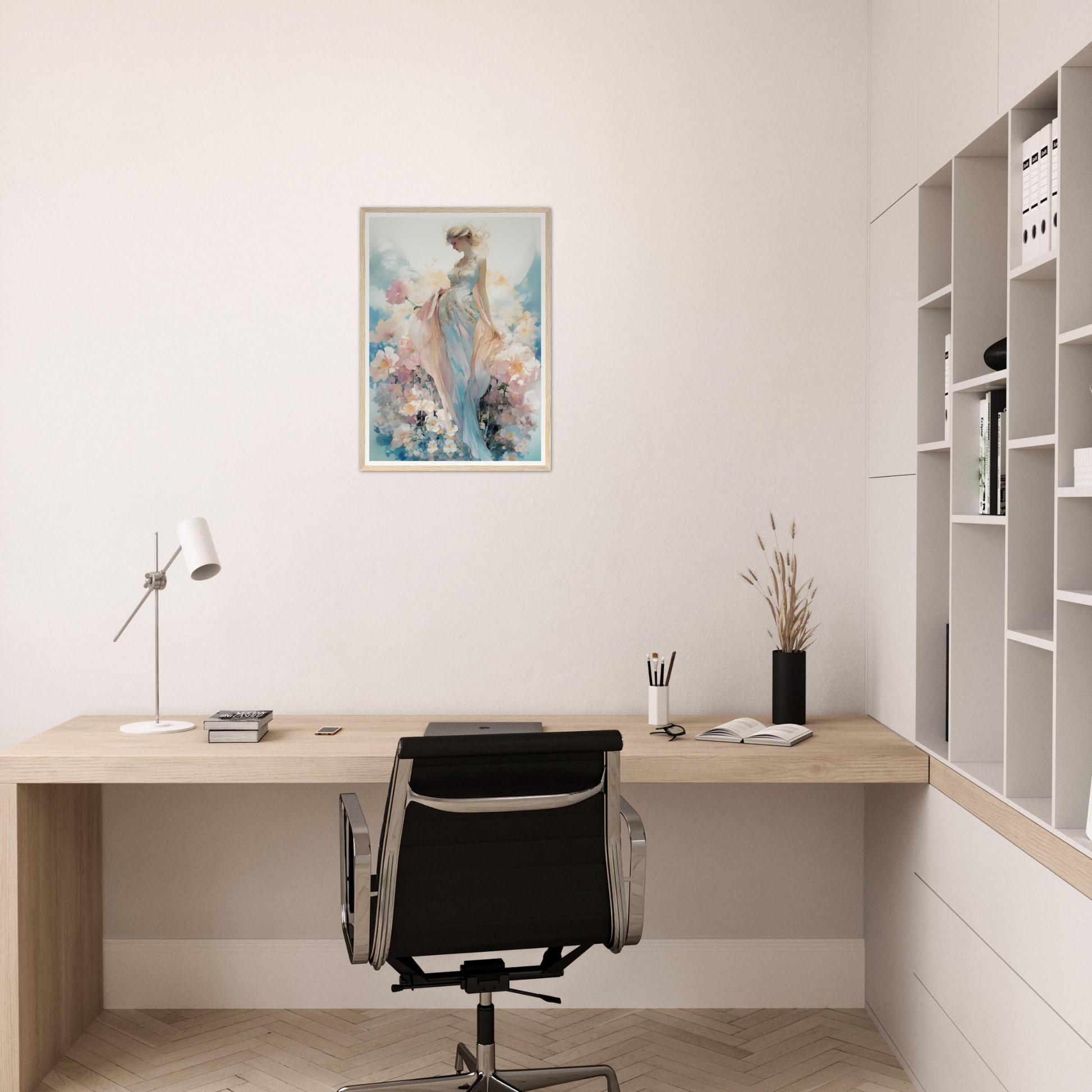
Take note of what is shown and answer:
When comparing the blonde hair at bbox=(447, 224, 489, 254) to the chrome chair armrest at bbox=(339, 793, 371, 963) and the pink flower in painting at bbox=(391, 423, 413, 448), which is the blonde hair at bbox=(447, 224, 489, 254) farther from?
the chrome chair armrest at bbox=(339, 793, 371, 963)

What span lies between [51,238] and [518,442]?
1.49 m

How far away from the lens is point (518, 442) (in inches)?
117

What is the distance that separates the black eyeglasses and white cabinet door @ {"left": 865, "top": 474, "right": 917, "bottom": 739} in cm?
57

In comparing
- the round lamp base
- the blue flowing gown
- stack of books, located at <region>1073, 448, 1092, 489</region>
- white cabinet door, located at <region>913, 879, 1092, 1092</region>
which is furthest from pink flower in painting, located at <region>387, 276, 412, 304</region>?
white cabinet door, located at <region>913, 879, 1092, 1092</region>

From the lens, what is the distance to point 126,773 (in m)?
2.45

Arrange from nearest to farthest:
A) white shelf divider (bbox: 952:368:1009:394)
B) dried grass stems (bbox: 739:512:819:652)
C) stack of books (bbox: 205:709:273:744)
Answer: white shelf divider (bbox: 952:368:1009:394)
stack of books (bbox: 205:709:273:744)
dried grass stems (bbox: 739:512:819:652)

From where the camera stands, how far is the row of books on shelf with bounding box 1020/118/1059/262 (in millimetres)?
1888

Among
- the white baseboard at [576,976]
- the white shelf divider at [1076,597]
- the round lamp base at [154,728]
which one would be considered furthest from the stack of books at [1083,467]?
the round lamp base at [154,728]

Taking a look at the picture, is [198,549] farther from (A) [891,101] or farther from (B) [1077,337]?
(A) [891,101]

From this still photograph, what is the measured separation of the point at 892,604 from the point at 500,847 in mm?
1346

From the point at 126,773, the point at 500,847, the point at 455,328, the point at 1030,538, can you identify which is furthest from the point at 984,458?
the point at 126,773

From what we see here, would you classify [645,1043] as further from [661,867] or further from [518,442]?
[518,442]

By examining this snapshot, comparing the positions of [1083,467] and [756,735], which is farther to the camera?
[756,735]

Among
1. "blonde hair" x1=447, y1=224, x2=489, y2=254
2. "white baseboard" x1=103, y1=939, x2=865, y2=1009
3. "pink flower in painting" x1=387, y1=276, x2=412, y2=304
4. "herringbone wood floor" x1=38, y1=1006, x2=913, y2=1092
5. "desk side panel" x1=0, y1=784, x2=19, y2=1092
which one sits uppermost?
"blonde hair" x1=447, y1=224, x2=489, y2=254
